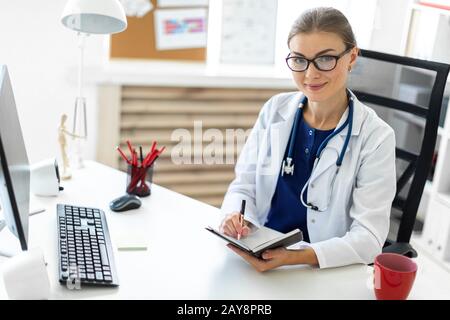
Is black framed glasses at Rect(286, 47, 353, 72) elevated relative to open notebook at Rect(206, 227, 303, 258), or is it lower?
elevated

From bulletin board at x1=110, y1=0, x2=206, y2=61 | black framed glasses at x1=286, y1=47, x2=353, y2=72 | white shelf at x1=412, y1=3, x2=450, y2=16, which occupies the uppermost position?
white shelf at x1=412, y1=3, x2=450, y2=16

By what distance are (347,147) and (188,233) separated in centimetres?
51

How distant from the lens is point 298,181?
1671mm

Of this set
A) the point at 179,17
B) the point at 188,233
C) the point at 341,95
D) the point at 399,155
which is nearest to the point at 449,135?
the point at 399,155

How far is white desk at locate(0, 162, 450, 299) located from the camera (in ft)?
4.16

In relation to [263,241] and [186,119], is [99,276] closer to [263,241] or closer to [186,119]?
[263,241]

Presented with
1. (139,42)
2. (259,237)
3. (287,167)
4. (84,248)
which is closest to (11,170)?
(84,248)

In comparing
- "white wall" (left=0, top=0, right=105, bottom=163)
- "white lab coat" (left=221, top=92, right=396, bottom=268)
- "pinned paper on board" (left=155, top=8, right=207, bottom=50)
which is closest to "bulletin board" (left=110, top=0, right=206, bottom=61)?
"pinned paper on board" (left=155, top=8, right=207, bottom=50)

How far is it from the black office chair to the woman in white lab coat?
0.77 ft

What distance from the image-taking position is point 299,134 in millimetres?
1691

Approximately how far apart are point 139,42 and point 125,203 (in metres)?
1.23

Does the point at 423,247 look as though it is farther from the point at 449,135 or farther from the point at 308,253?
the point at 308,253

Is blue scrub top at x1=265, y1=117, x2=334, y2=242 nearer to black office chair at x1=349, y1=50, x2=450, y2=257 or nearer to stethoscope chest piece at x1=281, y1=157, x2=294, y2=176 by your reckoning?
stethoscope chest piece at x1=281, y1=157, x2=294, y2=176
